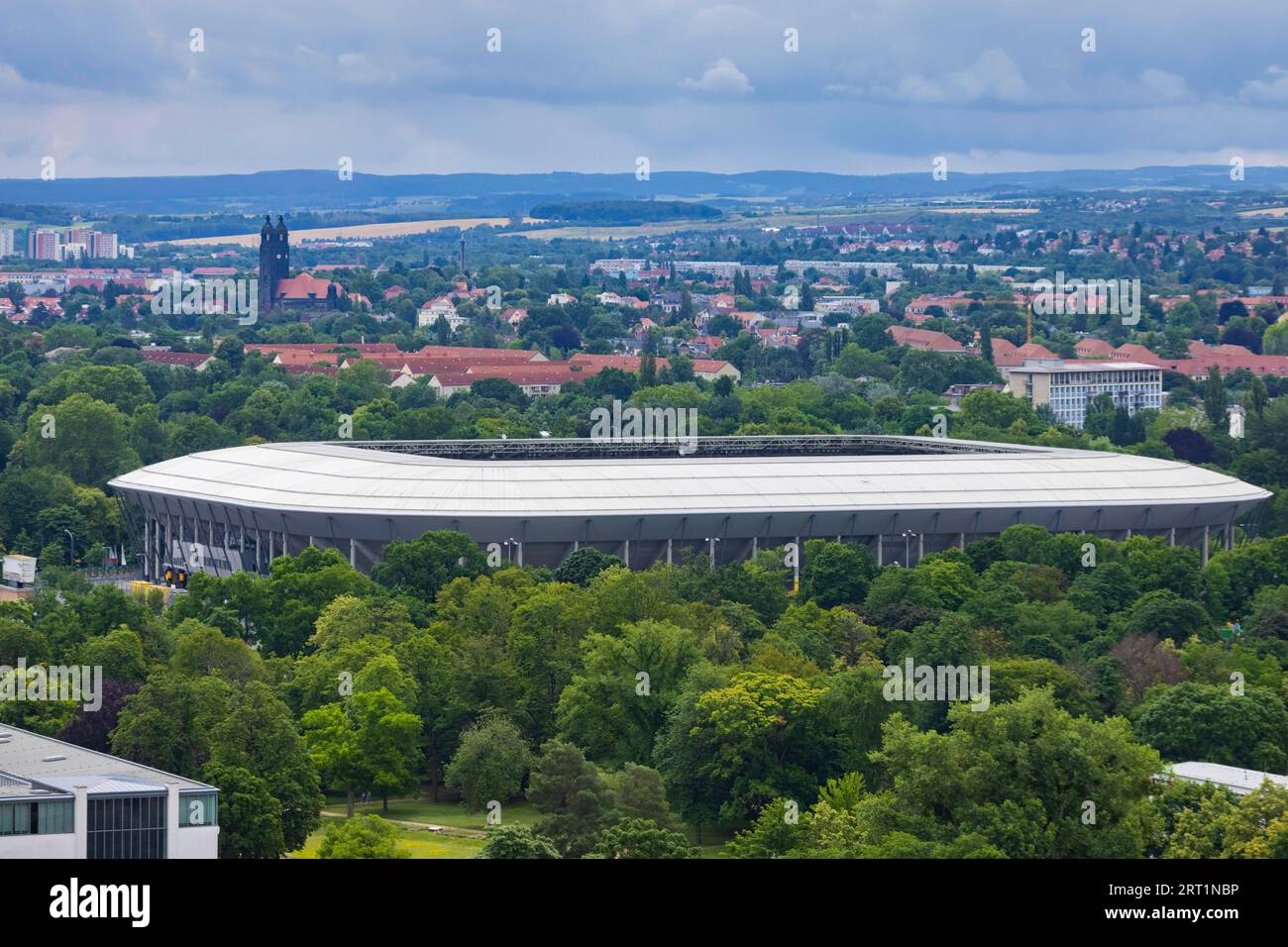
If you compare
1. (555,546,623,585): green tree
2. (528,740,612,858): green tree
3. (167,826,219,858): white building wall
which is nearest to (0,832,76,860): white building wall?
(167,826,219,858): white building wall

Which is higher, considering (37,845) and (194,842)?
(37,845)

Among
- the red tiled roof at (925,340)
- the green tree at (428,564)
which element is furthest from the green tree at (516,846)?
the red tiled roof at (925,340)

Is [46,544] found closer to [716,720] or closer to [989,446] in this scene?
[989,446]

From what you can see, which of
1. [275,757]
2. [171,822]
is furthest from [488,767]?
[171,822]

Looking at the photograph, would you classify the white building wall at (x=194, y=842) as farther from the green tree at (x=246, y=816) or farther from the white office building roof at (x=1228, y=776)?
the white office building roof at (x=1228, y=776)

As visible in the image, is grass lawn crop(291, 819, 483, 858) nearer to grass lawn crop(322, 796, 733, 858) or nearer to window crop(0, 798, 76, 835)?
grass lawn crop(322, 796, 733, 858)

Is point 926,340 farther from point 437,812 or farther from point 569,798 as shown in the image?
point 569,798
